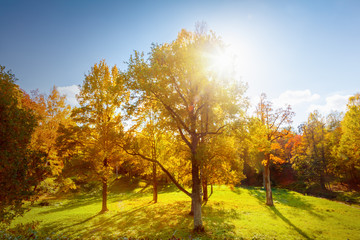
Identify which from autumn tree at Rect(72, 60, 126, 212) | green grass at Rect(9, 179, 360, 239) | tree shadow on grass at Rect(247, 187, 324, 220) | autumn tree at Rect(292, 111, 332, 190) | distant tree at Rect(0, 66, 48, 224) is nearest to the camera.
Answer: distant tree at Rect(0, 66, 48, 224)

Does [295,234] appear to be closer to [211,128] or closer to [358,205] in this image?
[211,128]

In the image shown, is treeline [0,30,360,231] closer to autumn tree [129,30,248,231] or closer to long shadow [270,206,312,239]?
autumn tree [129,30,248,231]

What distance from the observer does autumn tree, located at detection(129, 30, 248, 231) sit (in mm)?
11312

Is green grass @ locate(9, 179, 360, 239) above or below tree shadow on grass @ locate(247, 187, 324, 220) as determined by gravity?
above

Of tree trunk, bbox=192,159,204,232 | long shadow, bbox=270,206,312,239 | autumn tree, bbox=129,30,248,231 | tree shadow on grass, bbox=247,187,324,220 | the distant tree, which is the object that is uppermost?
autumn tree, bbox=129,30,248,231

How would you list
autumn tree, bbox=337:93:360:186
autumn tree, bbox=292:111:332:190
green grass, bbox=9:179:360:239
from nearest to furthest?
green grass, bbox=9:179:360:239
autumn tree, bbox=337:93:360:186
autumn tree, bbox=292:111:332:190

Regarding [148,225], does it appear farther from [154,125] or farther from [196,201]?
[154,125]

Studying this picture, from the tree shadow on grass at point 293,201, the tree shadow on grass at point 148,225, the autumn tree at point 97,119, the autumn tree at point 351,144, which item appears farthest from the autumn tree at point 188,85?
the autumn tree at point 351,144

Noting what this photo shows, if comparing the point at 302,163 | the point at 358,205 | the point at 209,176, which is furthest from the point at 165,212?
the point at 302,163

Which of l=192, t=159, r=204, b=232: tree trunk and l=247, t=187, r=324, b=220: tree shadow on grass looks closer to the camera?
l=192, t=159, r=204, b=232: tree trunk

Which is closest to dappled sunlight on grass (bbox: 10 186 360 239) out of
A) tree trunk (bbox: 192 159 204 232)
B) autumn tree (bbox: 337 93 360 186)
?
tree trunk (bbox: 192 159 204 232)

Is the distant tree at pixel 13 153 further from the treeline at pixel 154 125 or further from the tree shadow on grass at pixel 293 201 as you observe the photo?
the tree shadow on grass at pixel 293 201

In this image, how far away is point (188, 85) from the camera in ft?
40.6

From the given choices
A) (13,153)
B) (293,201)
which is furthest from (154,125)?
(293,201)
